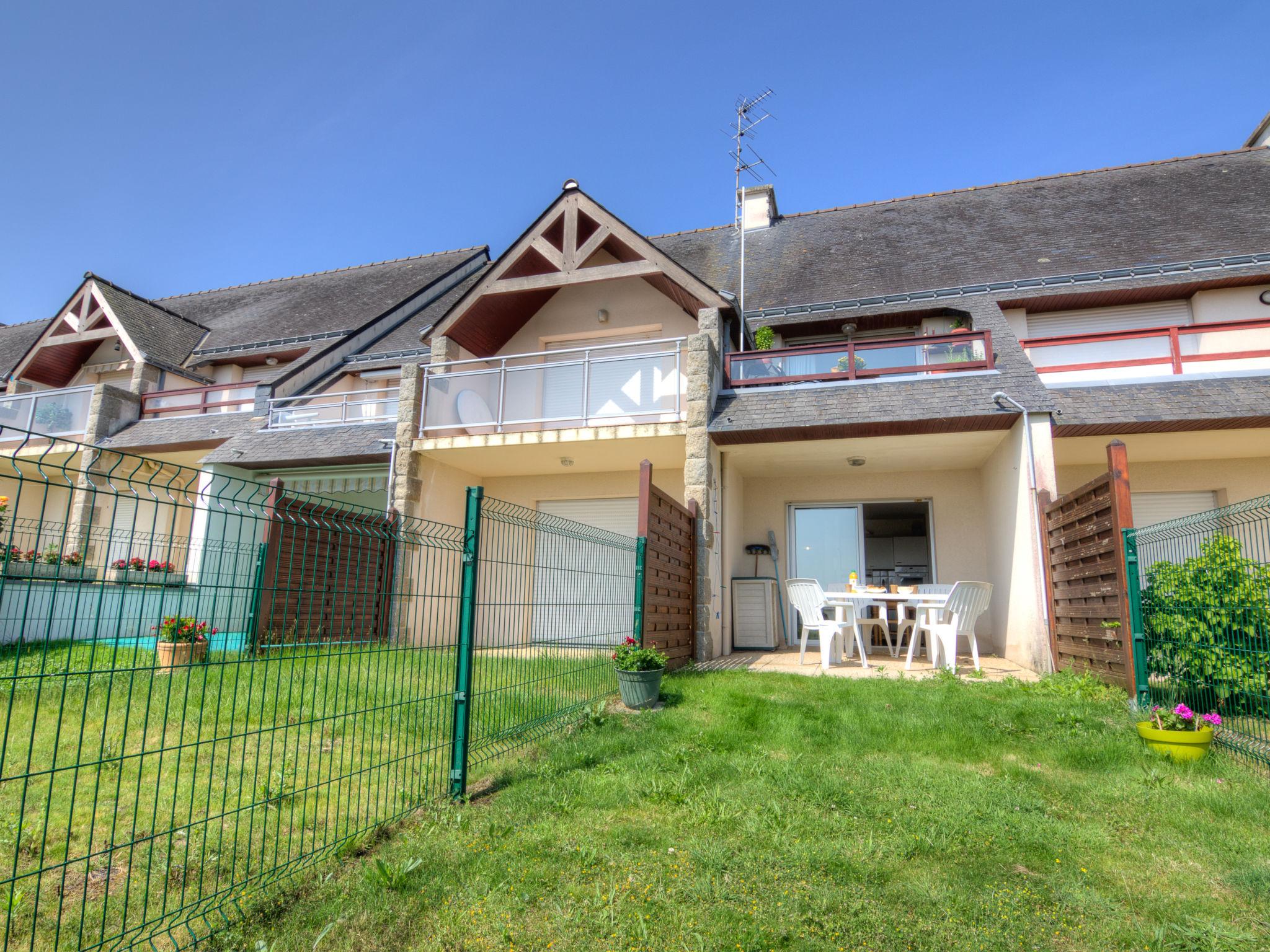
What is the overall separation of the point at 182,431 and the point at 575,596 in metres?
12.0

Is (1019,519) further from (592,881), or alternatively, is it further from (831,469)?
(592,881)

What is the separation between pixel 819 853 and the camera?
3102 mm

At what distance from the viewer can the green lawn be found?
253cm

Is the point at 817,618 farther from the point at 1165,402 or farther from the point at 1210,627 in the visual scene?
the point at 1165,402

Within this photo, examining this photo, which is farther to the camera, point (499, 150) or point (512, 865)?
point (499, 150)

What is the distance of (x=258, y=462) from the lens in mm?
12180

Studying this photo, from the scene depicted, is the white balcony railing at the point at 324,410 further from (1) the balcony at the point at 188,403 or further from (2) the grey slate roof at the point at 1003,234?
(2) the grey slate roof at the point at 1003,234

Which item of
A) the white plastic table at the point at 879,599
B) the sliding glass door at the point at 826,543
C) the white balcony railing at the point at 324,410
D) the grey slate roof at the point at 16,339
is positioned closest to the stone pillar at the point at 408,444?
the white balcony railing at the point at 324,410

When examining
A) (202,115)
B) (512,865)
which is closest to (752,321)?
(202,115)

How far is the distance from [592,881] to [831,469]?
963cm

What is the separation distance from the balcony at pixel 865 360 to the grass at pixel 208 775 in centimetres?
549

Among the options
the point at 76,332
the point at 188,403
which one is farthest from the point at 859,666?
the point at 76,332

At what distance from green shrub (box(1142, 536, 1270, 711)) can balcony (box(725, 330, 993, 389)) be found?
4.34 m

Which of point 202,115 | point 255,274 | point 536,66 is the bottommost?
point 202,115
